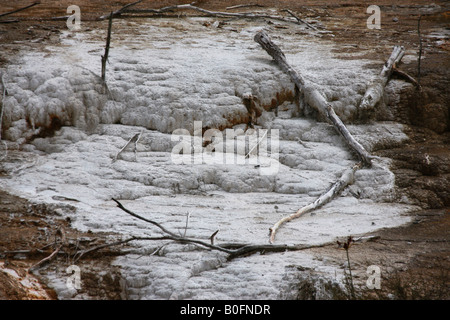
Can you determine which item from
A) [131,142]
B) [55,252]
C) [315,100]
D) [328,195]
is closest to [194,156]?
[131,142]

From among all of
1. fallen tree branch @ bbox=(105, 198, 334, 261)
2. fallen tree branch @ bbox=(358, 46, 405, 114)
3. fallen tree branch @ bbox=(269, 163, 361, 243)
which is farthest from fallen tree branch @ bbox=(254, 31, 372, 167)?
fallen tree branch @ bbox=(105, 198, 334, 261)

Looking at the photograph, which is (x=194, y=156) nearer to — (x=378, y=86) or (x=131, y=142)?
(x=131, y=142)

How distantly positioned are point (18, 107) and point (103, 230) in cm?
269

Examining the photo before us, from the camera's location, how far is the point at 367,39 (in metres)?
9.55

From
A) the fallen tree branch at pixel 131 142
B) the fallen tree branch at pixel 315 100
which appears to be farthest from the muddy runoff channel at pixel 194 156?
the fallen tree branch at pixel 315 100

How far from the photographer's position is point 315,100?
7.30 m

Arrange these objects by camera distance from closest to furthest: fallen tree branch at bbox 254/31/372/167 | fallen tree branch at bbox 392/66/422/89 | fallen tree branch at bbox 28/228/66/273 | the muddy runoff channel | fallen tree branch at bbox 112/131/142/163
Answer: fallen tree branch at bbox 28/228/66/273, the muddy runoff channel, fallen tree branch at bbox 112/131/142/163, fallen tree branch at bbox 254/31/372/167, fallen tree branch at bbox 392/66/422/89

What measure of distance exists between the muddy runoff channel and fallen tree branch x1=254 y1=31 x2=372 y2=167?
14cm

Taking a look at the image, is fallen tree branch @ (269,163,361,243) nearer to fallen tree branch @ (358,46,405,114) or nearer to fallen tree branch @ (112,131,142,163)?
fallen tree branch @ (358,46,405,114)

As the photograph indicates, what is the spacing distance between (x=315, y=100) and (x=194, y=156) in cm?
201

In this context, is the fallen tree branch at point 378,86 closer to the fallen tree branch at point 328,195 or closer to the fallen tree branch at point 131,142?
the fallen tree branch at point 328,195

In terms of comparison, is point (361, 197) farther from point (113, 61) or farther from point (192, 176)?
point (113, 61)

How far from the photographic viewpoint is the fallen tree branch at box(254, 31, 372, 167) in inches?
266
